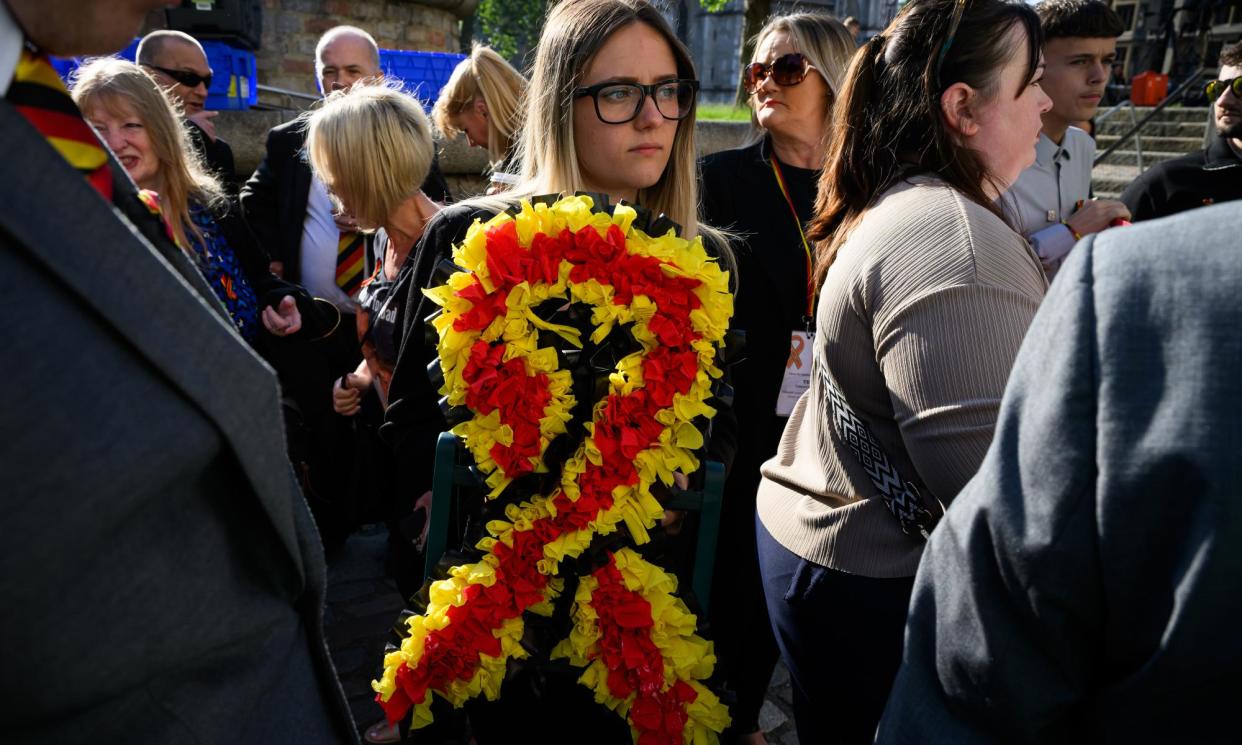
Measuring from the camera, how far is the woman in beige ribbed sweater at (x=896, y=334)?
1.34 meters

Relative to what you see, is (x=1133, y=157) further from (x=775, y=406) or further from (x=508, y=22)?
(x=508, y=22)

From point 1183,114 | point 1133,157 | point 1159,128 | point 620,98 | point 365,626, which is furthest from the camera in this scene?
point 1183,114

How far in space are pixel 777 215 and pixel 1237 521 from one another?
2381 millimetres

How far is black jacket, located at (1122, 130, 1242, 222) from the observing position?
3.71 m

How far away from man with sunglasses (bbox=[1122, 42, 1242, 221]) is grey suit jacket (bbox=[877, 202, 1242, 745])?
3506 mm

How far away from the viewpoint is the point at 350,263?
145 inches

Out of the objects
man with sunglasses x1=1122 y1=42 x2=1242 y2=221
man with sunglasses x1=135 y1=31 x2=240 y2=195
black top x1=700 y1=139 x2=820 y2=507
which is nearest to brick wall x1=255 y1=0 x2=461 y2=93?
man with sunglasses x1=135 y1=31 x2=240 y2=195

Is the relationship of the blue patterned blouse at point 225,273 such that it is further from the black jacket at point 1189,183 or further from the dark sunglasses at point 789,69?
the black jacket at point 1189,183

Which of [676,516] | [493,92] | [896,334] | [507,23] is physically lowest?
[676,516]

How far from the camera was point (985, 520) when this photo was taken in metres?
0.85

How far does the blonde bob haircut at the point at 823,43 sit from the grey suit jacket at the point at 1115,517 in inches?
97.0

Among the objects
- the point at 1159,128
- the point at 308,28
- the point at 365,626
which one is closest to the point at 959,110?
the point at 365,626

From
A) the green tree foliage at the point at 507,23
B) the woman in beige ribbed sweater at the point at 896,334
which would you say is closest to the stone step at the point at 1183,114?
the woman in beige ribbed sweater at the point at 896,334

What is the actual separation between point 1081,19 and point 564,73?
7.33 ft
